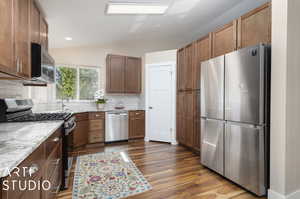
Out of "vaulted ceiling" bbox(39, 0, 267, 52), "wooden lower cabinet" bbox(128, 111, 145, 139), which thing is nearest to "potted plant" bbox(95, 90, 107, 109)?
"wooden lower cabinet" bbox(128, 111, 145, 139)

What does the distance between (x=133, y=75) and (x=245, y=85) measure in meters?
3.17

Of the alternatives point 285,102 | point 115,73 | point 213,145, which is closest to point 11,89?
point 115,73

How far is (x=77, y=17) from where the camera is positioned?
8.96ft

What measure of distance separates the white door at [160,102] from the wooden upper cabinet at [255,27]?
194 centimetres

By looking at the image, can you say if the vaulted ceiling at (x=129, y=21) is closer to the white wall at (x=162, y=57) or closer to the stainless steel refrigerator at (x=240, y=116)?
the white wall at (x=162, y=57)

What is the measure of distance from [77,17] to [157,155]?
2.91 m

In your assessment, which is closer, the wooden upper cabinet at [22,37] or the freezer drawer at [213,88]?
the wooden upper cabinet at [22,37]

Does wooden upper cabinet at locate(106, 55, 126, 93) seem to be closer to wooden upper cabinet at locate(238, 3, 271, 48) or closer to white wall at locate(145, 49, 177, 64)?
white wall at locate(145, 49, 177, 64)

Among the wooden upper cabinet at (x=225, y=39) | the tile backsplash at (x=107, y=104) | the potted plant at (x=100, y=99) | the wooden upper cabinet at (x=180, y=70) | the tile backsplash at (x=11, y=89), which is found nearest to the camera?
the tile backsplash at (x=11, y=89)

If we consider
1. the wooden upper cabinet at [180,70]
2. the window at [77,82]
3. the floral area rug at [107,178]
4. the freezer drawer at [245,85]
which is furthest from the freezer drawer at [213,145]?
the window at [77,82]

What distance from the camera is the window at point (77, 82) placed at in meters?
4.20

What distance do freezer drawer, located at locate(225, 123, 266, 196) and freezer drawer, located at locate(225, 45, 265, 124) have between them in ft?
0.45

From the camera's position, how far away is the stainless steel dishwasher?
411cm

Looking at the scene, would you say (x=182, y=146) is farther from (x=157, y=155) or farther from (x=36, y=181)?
Answer: (x=36, y=181)
